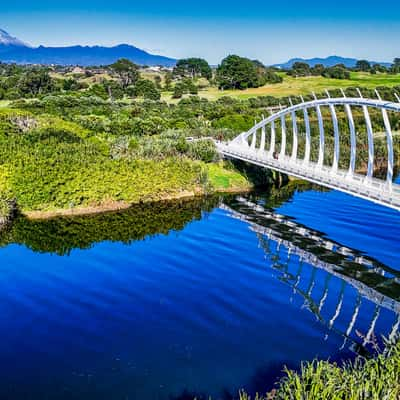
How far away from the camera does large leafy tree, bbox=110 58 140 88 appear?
11894cm

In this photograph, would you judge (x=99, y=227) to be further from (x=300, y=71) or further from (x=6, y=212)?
(x=300, y=71)

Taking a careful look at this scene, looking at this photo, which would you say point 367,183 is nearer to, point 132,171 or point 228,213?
point 228,213

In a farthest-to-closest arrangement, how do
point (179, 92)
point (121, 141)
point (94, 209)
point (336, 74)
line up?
point (336, 74) → point (179, 92) → point (121, 141) → point (94, 209)

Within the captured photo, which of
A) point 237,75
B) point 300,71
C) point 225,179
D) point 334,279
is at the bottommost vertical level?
point 334,279

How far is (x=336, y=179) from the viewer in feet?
109

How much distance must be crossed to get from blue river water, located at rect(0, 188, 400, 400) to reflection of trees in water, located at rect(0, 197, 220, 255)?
14 cm

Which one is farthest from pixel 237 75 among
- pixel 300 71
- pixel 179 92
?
pixel 300 71

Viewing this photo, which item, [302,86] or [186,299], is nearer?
[186,299]

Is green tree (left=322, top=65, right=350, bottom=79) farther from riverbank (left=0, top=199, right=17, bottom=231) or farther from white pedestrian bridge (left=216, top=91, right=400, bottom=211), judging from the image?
riverbank (left=0, top=199, right=17, bottom=231)

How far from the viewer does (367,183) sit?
102 feet

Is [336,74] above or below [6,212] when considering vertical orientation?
above

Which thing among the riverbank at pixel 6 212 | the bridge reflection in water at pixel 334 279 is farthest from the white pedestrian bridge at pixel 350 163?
the riverbank at pixel 6 212

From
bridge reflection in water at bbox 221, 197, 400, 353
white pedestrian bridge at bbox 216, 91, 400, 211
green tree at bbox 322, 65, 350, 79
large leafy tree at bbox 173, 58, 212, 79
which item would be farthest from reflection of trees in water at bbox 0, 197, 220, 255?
large leafy tree at bbox 173, 58, 212, 79

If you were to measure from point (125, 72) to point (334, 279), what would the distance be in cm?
10089
